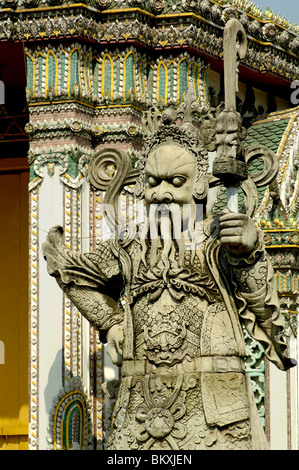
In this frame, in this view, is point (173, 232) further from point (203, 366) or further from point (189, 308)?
point (203, 366)

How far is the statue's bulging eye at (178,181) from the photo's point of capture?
12.2 metres

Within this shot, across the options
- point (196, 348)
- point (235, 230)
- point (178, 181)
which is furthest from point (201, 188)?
point (196, 348)

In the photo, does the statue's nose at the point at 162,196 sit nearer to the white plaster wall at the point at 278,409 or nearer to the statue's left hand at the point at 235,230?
the statue's left hand at the point at 235,230

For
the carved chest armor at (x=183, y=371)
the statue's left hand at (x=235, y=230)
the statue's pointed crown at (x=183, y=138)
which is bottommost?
the carved chest armor at (x=183, y=371)

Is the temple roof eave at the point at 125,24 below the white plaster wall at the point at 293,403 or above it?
above

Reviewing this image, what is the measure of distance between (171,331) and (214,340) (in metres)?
0.35

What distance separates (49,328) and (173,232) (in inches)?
133

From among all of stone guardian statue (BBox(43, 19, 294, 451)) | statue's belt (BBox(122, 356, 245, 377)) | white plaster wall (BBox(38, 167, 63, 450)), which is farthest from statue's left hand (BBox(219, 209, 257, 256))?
white plaster wall (BBox(38, 167, 63, 450))

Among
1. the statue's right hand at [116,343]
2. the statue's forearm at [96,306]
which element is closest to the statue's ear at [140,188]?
the statue's forearm at [96,306]

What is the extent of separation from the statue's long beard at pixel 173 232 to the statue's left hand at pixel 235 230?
0.59 meters

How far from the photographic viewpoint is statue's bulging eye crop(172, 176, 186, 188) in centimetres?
1222

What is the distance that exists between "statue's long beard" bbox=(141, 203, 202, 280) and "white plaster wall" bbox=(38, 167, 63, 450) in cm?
314

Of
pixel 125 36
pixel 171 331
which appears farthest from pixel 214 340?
pixel 125 36

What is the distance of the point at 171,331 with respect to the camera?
12047mm
